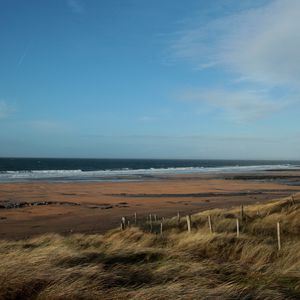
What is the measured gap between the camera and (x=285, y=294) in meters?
7.38

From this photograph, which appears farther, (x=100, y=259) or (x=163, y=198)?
(x=163, y=198)

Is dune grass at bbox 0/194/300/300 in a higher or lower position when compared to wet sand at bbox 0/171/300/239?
higher

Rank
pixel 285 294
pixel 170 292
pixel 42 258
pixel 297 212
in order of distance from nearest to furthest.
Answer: pixel 170 292 → pixel 285 294 → pixel 42 258 → pixel 297 212

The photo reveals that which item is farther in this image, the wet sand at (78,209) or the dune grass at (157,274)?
the wet sand at (78,209)

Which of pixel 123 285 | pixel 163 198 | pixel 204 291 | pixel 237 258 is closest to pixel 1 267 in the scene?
pixel 123 285

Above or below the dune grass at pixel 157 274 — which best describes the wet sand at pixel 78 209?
below

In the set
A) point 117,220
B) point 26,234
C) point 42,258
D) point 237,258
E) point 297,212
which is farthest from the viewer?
point 117,220

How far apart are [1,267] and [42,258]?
1281 mm

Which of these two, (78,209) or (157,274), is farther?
(78,209)

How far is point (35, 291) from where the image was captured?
23.1ft

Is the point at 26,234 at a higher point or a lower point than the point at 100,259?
lower

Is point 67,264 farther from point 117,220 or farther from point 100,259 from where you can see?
point 117,220

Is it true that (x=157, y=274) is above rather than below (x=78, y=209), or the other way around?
above

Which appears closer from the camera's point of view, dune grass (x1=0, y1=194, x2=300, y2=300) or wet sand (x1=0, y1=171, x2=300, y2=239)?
dune grass (x1=0, y1=194, x2=300, y2=300)
